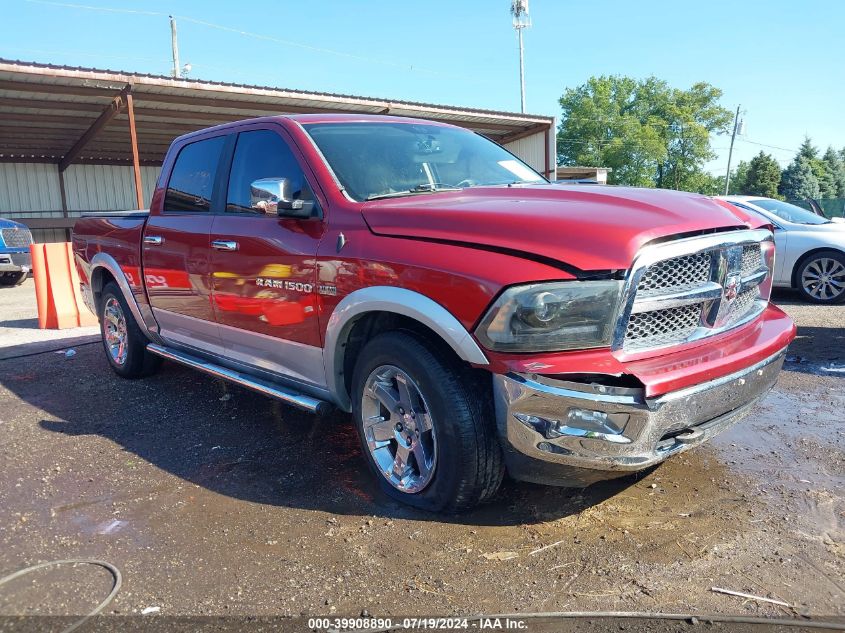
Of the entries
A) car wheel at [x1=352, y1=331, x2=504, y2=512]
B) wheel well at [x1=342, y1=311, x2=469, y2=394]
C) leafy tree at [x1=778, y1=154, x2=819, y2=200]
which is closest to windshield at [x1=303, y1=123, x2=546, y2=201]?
wheel well at [x1=342, y1=311, x2=469, y2=394]

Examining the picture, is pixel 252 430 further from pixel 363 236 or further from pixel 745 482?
pixel 745 482

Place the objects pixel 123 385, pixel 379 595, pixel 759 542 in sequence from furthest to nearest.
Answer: pixel 123 385, pixel 759 542, pixel 379 595

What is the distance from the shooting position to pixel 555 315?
8.44ft

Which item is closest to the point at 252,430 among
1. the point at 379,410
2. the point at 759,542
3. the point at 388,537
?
the point at 379,410

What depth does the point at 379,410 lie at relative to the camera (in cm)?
333

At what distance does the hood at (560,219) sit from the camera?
261 cm

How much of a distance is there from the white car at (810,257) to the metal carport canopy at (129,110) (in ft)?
34.6

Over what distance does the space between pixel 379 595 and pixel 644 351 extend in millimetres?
1418

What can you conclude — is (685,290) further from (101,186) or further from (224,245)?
(101,186)

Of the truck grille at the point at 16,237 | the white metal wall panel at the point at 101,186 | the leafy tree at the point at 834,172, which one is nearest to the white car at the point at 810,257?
the truck grille at the point at 16,237

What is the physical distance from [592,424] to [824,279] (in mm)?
7976

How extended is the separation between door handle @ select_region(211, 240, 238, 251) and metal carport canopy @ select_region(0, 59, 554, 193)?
36.5 ft

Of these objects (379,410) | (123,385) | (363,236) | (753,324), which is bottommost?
(123,385)

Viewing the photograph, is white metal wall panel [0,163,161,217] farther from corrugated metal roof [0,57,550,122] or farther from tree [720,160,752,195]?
tree [720,160,752,195]
